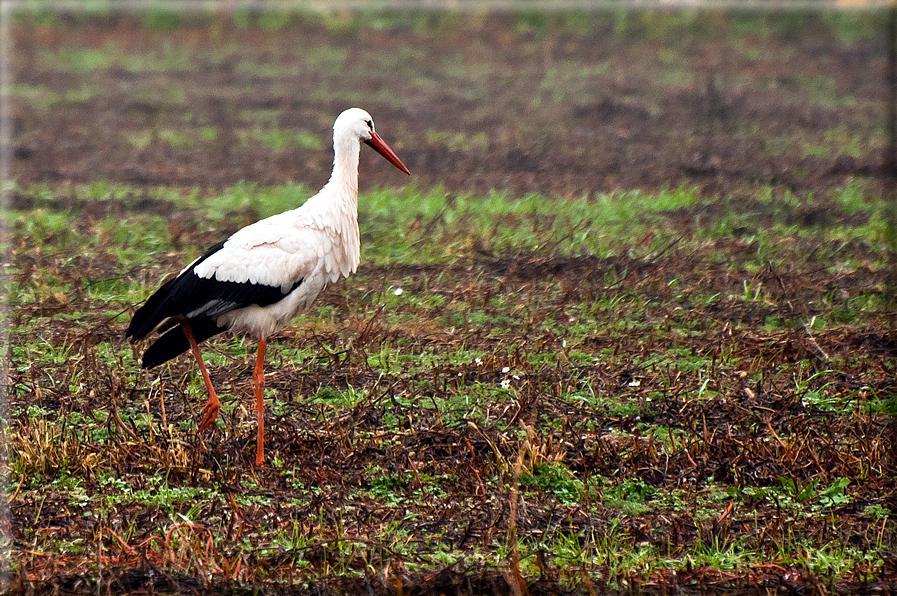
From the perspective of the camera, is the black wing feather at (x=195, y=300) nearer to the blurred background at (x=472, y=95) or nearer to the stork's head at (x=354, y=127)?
the stork's head at (x=354, y=127)

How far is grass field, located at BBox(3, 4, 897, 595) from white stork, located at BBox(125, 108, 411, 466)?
0.31 metres

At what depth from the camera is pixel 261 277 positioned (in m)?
4.69

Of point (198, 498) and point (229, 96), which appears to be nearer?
point (198, 498)

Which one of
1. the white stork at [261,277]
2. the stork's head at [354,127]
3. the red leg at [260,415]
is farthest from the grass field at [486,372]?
the stork's head at [354,127]

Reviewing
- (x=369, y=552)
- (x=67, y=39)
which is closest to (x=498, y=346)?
(x=369, y=552)

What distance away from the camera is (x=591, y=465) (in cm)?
441

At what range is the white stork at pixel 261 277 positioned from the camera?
4684 millimetres

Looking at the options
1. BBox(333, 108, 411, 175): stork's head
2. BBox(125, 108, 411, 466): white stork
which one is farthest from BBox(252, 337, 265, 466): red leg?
BBox(333, 108, 411, 175): stork's head

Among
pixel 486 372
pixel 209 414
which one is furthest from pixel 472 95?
pixel 209 414

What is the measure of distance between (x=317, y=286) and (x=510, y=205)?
14.8 ft

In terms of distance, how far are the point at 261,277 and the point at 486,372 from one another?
1.26 meters

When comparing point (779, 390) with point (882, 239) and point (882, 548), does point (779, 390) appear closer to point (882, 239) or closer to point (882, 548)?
point (882, 548)

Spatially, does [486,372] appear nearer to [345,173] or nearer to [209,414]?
[345,173]

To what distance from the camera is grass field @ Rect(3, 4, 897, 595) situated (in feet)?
12.1
